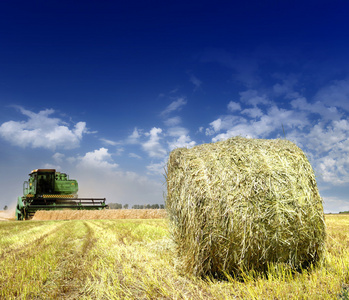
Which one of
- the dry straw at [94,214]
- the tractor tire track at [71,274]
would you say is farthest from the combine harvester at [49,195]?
the tractor tire track at [71,274]

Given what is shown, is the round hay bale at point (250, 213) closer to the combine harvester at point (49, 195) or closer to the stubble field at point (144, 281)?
the stubble field at point (144, 281)

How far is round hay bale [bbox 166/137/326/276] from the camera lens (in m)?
3.40

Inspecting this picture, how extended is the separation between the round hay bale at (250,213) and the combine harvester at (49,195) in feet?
64.6

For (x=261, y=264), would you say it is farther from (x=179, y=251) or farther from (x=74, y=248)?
(x=74, y=248)

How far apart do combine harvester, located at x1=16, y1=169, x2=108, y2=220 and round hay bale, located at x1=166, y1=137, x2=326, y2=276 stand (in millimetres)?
19694

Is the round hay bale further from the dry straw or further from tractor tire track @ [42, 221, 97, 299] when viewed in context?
the dry straw

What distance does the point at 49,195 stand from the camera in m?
21.0

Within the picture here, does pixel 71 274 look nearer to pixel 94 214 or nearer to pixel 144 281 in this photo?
pixel 144 281

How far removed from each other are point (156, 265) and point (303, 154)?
9.22ft

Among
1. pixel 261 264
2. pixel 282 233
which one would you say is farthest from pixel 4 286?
pixel 282 233

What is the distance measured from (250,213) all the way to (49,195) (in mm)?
20911

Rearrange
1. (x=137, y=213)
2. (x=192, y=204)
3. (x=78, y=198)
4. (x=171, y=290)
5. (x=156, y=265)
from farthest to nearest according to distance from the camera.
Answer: (x=78, y=198)
(x=137, y=213)
(x=156, y=265)
(x=192, y=204)
(x=171, y=290)

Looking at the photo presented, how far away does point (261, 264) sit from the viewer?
3494 millimetres

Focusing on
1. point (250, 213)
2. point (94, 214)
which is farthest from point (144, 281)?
point (94, 214)
